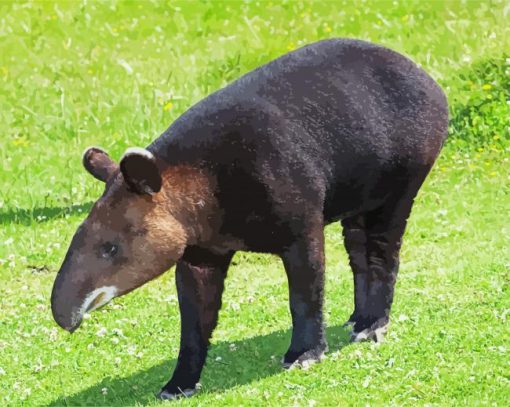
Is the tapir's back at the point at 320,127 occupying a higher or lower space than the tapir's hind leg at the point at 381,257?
higher

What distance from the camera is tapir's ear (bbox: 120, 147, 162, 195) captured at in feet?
24.8

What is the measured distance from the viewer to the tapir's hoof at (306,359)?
8578 millimetres

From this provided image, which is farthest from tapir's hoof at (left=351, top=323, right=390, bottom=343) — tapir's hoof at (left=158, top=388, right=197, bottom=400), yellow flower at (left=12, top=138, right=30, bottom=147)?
yellow flower at (left=12, top=138, right=30, bottom=147)

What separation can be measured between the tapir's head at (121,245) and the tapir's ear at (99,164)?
0.30m

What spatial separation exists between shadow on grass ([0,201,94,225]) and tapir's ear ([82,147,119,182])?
18.3 feet

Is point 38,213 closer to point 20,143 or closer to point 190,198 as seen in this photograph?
point 20,143

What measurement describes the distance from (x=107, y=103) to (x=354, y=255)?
835 centimetres

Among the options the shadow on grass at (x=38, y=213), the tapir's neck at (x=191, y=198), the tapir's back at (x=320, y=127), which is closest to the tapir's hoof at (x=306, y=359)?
the tapir's back at (x=320, y=127)

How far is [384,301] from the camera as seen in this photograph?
366 inches

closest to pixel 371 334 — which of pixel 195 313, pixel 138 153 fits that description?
pixel 195 313

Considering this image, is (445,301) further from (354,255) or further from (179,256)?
(179,256)

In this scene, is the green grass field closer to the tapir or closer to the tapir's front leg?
the tapir's front leg

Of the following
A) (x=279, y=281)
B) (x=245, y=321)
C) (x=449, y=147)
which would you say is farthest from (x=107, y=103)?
(x=245, y=321)

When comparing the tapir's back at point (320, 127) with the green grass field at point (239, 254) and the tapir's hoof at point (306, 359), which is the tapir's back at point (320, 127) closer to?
the tapir's hoof at point (306, 359)
